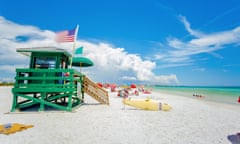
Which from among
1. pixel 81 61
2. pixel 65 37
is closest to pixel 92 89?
pixel 81 61

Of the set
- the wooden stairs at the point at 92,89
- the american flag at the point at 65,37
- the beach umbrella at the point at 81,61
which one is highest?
the american flag at the point at 65,37

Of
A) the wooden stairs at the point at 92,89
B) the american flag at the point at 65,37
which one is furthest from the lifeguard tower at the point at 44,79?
the wooden stairs at the point at 92,89

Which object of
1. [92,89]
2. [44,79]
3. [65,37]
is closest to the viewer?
[44,79]

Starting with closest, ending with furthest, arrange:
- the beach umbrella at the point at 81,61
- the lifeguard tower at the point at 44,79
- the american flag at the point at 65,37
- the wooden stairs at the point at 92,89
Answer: the lifeguard tower at the point at 44,79
the american flag at the point at 65,37
the wooden stairs at the point at 92,89
the beach umbrella at the point at 81,61

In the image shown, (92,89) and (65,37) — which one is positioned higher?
(65,37)

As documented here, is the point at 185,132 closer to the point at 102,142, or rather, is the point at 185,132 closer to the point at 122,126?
the point at 122,126

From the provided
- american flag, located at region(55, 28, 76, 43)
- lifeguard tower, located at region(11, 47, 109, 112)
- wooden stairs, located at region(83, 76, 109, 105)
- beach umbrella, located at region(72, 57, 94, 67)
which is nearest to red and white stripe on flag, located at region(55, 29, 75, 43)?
american flag, located at region(55, 28, 76, 43)

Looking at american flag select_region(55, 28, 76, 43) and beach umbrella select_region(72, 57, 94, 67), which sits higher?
american flag select_region(55, 28, 76, 43)

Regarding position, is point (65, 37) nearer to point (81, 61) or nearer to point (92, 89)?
point (81, 61)

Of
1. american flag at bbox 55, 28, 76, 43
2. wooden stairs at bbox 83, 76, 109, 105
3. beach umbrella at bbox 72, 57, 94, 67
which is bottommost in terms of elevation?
wooden stairs at bbox 83, 76, 109, 105

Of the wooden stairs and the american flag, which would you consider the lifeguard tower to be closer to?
the american flag

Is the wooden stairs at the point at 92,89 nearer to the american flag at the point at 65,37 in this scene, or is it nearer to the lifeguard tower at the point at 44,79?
the lifeguard tower at the point at 44,79

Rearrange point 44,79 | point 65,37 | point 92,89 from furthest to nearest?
point 92,89
point 65,37
point 44,79

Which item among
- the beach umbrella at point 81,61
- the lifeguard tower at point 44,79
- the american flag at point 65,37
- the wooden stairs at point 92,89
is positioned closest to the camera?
the lifeguard tower at point 44,79
